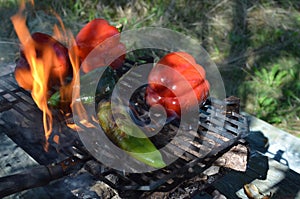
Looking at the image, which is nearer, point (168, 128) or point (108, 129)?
point (108, 129)

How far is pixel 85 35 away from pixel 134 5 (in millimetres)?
3206

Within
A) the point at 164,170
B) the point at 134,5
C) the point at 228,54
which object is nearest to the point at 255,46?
the point at 228,54

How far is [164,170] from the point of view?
6.24 feet

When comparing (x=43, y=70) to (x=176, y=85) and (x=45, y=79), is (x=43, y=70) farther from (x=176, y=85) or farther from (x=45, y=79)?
(x=176, y=85)

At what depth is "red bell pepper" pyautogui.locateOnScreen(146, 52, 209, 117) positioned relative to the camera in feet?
7.63

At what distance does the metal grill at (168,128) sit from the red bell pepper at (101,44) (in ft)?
1.73

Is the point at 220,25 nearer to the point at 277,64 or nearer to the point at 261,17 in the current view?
the point at 261,17

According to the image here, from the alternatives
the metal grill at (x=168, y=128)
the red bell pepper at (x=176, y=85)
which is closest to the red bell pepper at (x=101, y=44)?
the red bell pepper at (x=176, y=85)

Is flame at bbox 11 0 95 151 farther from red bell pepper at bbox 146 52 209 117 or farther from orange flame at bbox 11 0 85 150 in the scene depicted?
red bell pepper at bbox 146 52 209 117

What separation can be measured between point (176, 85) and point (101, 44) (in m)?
0.69

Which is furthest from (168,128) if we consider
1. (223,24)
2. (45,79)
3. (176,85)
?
(223,24)

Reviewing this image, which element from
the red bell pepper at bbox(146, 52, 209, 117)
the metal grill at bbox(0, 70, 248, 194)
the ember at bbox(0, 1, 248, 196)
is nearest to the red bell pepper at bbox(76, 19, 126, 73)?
the ember at bbox(0, 1, 248, 196)

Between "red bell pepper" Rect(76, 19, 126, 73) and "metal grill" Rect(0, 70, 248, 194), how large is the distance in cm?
53

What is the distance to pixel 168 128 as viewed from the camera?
87.4 inches
